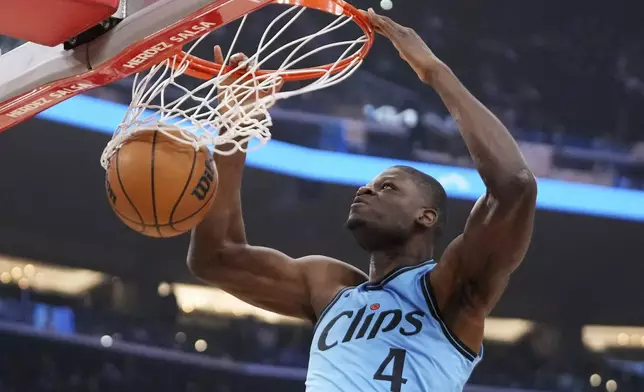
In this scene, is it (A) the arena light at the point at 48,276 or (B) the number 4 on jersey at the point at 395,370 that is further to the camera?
(A) the arena light at the point at 48,276

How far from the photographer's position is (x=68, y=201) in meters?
8.82

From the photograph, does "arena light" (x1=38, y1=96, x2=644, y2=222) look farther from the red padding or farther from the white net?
the red padding

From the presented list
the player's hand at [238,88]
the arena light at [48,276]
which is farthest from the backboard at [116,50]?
the arena light at [48,276]

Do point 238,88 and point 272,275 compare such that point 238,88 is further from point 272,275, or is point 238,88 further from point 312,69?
point 272,275

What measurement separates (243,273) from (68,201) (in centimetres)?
649

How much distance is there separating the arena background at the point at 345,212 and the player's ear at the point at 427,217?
5.65 m

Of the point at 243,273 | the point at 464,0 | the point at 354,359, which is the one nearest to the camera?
the point at 354,359

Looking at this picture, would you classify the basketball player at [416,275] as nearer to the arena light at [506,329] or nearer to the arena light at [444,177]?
the arena light at [444,177]

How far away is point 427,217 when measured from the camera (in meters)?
2.49

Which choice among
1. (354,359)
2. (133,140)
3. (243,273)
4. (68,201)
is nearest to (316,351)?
(354,359)

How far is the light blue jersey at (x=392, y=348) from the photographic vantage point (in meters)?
2.21

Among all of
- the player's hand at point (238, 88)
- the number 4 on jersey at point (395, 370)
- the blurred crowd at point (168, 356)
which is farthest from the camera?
the blurred crowd at point (168, 356)

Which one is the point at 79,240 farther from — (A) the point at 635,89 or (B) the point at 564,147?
(A) the point at 635,89

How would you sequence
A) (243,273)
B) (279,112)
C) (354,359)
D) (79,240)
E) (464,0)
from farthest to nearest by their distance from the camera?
(79,240), (279,112), (464,0), (243,273), (354,359)
